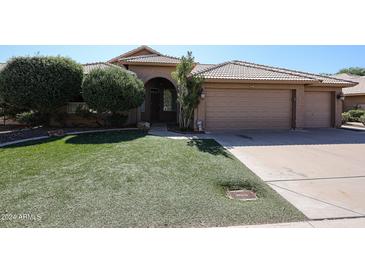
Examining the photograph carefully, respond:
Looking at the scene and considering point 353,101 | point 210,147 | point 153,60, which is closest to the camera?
point 210,147

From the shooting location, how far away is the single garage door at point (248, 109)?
51.2 ft

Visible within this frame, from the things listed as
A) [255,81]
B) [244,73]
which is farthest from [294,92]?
[244,73]

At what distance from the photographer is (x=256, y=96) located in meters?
16.2

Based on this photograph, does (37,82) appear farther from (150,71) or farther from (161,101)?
(161,101)

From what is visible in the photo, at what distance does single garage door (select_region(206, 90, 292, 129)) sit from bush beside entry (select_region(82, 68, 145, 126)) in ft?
14.2

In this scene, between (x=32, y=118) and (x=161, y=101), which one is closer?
(x=32, y=118)

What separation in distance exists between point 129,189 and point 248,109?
11782mm

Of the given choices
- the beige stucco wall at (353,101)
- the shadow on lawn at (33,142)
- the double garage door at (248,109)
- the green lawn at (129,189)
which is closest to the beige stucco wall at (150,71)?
the double garage door at (248,109)

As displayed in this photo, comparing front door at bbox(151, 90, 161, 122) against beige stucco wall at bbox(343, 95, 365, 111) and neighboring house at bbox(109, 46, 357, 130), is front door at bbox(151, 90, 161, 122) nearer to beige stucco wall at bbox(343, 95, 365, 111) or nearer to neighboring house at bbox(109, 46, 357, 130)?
neighboring house at bbox(109, 46, 357, 130)

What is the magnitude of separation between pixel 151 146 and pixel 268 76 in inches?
380

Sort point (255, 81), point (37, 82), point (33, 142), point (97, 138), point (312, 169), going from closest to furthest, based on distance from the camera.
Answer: point (312, 169)
point (33, 142)
point (97, 138)
point (37, 82)
point (255, 81)

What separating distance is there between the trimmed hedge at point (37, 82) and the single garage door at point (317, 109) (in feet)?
48.1
